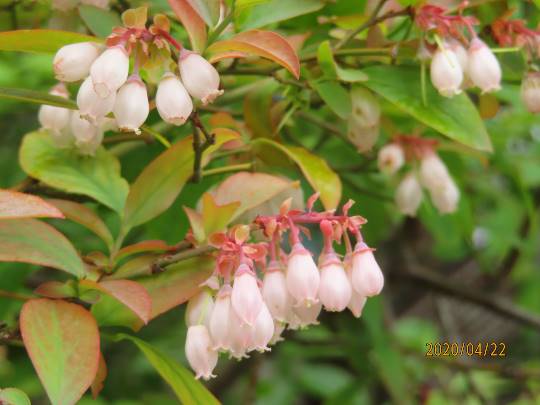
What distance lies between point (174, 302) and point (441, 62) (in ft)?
1.49

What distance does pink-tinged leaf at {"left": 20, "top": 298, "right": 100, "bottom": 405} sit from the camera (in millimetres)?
924

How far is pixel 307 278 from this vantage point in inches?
39.1

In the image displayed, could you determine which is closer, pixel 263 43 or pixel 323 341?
pixel 263 43

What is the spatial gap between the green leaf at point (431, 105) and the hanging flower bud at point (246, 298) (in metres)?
0.38

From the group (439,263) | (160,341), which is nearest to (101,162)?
(160,341)

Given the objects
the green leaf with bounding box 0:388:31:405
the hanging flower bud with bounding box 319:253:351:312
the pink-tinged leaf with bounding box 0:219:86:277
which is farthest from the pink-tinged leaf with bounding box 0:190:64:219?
the hanging flower bud with bounding box 319:253:351:312

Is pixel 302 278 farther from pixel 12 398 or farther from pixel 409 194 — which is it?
pixel 409 194

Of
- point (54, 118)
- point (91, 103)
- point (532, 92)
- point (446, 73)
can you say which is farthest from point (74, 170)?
point (532, 92)

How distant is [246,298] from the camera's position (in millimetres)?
952

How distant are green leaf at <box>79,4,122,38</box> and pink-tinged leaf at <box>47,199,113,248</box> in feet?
0.75

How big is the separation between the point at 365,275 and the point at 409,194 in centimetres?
55

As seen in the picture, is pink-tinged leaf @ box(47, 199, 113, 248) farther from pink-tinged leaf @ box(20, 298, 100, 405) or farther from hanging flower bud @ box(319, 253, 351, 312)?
hanging flower bud @ box(319, 253, 351, 312)

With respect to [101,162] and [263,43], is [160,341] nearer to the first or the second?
[101,162]

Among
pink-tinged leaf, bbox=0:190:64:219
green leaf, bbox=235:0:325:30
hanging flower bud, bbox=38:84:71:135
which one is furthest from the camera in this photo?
hanging flower bud, bbox=38:84:71:135
